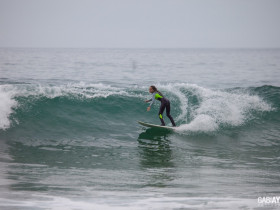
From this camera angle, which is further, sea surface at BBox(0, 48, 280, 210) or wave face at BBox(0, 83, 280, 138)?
wave face at BBox(0, 83, 280, 138)

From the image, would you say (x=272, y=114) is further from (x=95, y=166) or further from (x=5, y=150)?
(x=5, y=150)

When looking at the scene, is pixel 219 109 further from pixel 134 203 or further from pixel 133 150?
pixel 134 203

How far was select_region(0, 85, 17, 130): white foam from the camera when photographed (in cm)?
1221

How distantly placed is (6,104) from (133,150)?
5.81m

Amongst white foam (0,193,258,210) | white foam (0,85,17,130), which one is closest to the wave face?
white foam (0,85,17,130)

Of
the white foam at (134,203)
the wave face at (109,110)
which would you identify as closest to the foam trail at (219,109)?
the wave face at (109,110)

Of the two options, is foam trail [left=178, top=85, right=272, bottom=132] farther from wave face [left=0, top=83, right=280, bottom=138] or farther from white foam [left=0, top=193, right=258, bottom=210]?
white foam [left=0, top=193, right=258, bottom=210]

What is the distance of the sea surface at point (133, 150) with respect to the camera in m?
6.41

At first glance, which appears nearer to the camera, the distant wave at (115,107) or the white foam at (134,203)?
the white foam at (134,203)

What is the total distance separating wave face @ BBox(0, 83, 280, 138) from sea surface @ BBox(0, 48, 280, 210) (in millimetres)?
45

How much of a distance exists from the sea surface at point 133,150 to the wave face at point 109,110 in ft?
0.15

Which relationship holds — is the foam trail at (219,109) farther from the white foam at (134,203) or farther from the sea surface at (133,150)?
the white foam at (134,203)

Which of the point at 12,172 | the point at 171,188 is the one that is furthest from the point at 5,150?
the point at 171,188

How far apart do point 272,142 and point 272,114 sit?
13.5ft
